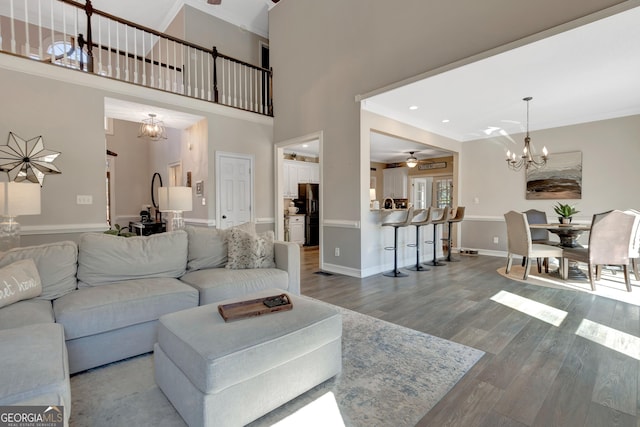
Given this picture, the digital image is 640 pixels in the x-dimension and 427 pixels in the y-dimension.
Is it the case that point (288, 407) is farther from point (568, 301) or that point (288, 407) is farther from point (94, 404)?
point (568, 301)

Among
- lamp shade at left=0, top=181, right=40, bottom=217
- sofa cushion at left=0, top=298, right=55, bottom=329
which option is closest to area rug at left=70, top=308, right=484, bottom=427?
sofa cushion at left=0, top=298, right=55, bottom=329

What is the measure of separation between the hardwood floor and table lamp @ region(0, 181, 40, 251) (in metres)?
3.01

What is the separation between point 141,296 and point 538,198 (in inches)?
274

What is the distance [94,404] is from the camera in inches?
65.9

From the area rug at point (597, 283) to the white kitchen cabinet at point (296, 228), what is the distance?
501 cm

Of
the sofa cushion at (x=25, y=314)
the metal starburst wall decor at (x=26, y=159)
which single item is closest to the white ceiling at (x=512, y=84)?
the metal starburst wall decor at (x=26, y=159)

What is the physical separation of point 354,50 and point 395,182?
587 cm

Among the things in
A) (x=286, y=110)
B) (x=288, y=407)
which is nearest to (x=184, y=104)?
(x=286, y=110)

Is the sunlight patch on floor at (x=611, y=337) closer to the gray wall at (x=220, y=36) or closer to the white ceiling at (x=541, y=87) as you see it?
the white ceiling at (x=541, y=87)

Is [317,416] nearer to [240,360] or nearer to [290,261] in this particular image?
[240,360]

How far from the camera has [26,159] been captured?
3.72 metres

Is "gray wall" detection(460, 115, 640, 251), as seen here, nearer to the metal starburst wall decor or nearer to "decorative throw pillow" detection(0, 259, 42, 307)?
"decorative throw pillow" detection(0, 259, 42, 307)

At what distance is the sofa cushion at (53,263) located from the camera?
7.14 feet

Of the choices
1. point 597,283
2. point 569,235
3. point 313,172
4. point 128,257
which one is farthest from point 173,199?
point 597,283
